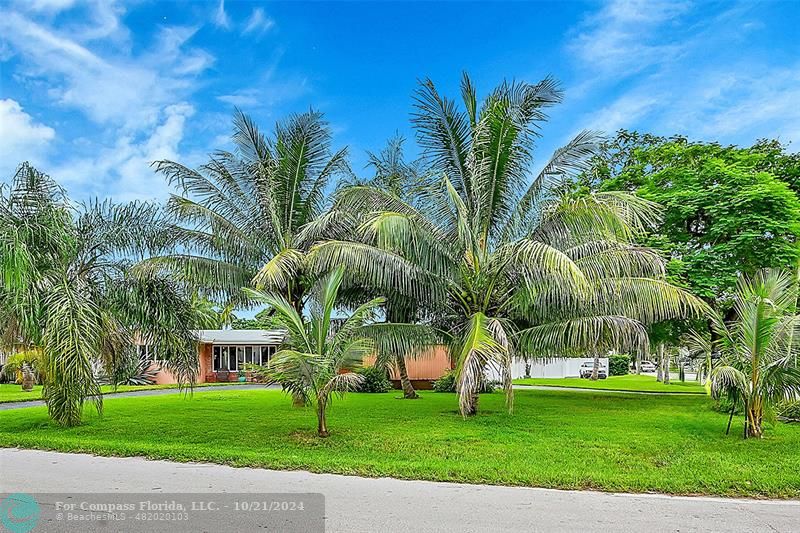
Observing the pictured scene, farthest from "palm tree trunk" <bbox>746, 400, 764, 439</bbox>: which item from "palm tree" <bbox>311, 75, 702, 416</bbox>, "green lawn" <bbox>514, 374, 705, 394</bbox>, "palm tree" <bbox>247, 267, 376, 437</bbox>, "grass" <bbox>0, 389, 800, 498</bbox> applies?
"green lawn" <bbox>514, 374, 705, 394</bbox>

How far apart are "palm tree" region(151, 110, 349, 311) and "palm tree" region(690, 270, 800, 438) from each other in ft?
28.9

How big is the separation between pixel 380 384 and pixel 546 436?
1273 cm

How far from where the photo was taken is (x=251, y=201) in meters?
14.9

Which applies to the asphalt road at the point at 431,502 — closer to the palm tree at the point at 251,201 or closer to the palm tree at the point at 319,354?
the palm tree at the point at 319,354

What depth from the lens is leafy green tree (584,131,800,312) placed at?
48.3 ft

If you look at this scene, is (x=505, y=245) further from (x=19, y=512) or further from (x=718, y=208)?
(x=19, y=512)

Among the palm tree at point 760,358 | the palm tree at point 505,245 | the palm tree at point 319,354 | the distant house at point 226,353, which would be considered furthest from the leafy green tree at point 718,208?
the distant house at point 226,353

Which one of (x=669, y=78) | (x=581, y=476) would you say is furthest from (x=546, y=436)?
(x=669, y=78)

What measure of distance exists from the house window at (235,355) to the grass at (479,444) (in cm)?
1896

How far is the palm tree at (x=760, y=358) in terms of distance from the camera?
8.82 meters

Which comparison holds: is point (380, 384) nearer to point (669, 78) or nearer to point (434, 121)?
point (434, 121)

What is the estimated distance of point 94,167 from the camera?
47.3ft

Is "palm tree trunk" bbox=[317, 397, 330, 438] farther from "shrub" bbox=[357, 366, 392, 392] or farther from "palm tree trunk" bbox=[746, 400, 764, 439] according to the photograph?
"shrub" bbox=[357, 366, 392, 392]

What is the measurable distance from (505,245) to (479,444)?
170 inches
